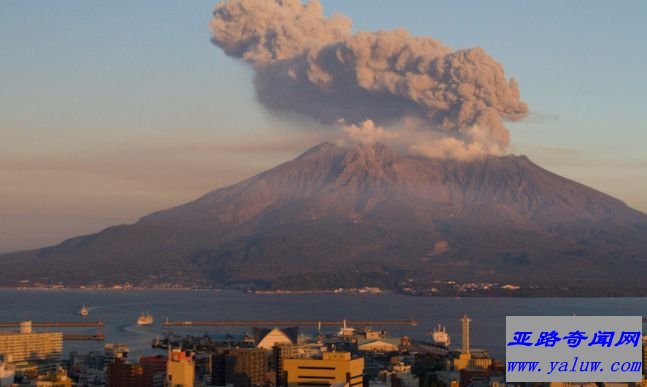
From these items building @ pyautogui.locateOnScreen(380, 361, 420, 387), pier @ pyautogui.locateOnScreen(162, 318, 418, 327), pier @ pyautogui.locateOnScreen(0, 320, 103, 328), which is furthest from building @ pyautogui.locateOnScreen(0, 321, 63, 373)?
pier @ pyautogui.locateOnScreen(162, 318, 418, 327)

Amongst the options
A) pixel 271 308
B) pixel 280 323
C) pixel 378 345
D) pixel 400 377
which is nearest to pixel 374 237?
pixel 271 308

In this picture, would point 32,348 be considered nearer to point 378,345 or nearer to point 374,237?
point 378,345

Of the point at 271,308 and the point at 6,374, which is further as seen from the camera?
the point at 271,308

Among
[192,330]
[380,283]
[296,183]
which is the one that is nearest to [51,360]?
[192,330]

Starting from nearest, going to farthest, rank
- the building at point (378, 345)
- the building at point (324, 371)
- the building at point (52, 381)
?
1. the building at point (324, 371)
2. the building at point (52, 381)
3. the building at point (378, 345)

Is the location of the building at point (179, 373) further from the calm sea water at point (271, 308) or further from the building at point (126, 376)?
the calm sea water at point (271, 308)

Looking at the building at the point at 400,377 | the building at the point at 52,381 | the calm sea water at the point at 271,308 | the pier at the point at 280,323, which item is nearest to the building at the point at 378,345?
the calm sea water at the point at 271,308
